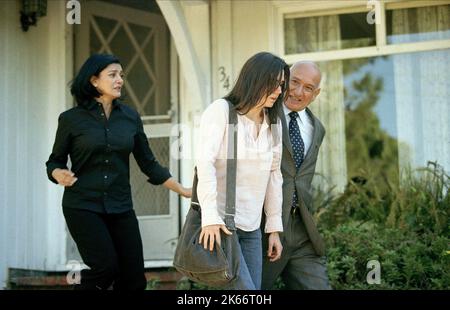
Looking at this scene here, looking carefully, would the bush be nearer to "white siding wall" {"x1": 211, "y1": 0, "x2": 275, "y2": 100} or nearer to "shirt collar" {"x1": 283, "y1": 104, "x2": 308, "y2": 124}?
"white siding wall" {"x1": 211, "y1": 0, "x2": 275, "y2": 100}

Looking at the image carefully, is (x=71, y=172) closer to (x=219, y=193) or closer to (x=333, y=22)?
(x=219, y=193)

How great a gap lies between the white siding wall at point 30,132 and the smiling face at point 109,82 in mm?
2665

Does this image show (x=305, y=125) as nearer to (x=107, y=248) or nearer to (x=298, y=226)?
(x=298, y=226)

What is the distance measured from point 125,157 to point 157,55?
3.70m

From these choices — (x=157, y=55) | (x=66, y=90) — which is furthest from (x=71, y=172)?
(x=157, y=55)

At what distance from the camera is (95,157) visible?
199 inches

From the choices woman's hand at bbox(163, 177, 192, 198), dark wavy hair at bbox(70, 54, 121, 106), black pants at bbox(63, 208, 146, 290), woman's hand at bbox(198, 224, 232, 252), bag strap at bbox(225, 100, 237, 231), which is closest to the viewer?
woman's hand at bbox(198, 224, 232, 252)

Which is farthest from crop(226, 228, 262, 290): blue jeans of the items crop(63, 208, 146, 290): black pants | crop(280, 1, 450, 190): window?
crop(280, 1, 450, 190): window

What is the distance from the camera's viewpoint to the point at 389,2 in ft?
25.2

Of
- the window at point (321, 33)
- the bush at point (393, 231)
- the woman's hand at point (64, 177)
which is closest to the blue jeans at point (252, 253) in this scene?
the woman's hand at point (64, 177)

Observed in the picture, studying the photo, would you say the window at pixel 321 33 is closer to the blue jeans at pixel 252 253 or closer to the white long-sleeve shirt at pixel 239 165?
the white long-sleeve shirt at pixel 239 165

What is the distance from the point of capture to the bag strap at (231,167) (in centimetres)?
427

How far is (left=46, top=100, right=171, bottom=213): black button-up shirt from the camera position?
16.4ft

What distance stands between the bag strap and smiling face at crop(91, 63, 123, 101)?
110 cm
